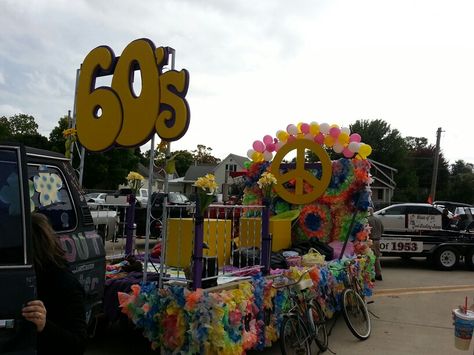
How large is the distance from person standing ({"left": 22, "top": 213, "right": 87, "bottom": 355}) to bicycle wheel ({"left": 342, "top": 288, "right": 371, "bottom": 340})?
4990 mm

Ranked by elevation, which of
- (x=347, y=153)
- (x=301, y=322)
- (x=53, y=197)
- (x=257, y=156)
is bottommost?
(x=301, y=322)

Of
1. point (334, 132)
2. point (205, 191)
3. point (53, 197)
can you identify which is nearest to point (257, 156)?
point (334, 132)

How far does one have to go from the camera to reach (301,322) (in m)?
5.46

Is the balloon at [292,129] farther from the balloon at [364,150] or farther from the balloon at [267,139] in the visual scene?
the balloon at [364,150]

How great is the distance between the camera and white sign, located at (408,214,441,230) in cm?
1385

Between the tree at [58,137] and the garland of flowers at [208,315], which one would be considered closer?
the garland of flowers at [208,315]

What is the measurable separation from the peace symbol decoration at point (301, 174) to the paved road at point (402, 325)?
2280 mm

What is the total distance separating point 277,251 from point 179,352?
374cm

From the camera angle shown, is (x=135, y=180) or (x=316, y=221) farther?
(x=316, y=221)

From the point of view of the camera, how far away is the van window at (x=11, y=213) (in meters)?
2.15

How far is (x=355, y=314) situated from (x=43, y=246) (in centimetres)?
548

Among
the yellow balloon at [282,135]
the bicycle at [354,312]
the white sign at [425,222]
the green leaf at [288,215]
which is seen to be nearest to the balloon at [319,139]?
the yellow balloon at [282,135]

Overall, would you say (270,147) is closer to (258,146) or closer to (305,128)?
(258,146)

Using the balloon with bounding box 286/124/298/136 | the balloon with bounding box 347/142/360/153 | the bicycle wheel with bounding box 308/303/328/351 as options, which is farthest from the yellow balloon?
the bicycle wheel with bounding box 308/303/328/351
